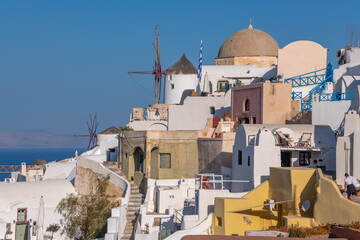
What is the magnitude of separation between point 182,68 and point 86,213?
758 inches

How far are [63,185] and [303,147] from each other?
17156 mm

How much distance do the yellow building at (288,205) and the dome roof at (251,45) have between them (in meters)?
25.6

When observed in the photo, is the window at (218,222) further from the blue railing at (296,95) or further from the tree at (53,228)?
the blue railing at (296,95)

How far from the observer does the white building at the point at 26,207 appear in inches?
1158

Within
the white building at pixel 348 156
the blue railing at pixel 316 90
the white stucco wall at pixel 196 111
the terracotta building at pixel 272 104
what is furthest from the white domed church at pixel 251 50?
the white building at pixel 348 156

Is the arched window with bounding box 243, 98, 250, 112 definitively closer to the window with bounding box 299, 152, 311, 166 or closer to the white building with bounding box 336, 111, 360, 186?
the window with bounding box 299, 152, 311, 166

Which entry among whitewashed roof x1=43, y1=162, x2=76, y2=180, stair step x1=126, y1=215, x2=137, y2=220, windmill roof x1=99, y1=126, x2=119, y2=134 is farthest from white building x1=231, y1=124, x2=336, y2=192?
windmill roof x1=99, y1=126, x2=119, y2=134

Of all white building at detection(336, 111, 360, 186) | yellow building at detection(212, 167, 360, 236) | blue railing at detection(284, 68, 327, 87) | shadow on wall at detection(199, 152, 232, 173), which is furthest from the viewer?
blue railing at detection(284, 68, 327, 87)

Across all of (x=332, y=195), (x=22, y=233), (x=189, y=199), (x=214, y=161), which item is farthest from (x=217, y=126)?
(x=332, y=195)

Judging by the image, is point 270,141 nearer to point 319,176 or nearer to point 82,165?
point 319,176

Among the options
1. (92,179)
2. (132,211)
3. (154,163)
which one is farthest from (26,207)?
(154,163)

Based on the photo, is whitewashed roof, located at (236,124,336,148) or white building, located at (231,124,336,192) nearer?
white building, located at (231,124,336,192)

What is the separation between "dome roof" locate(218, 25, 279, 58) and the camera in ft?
141

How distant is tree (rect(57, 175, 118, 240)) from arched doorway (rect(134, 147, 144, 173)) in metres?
2.10
